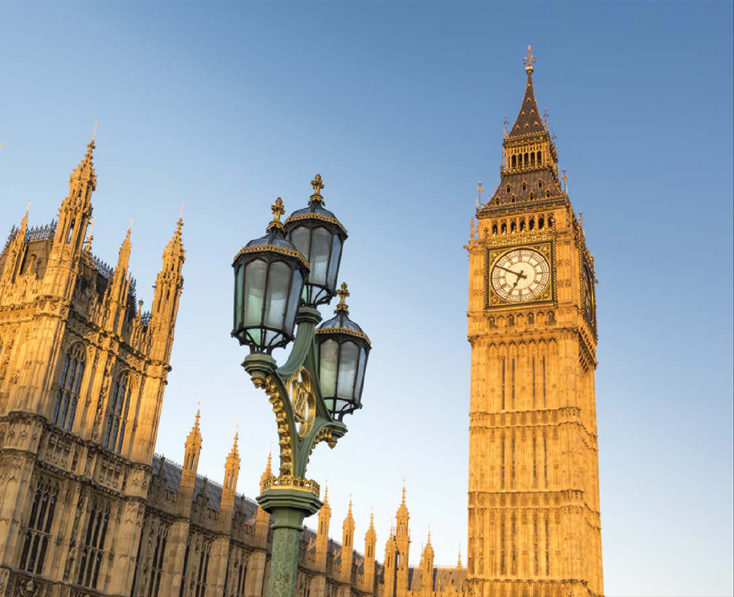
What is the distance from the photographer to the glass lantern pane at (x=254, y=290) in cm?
1023

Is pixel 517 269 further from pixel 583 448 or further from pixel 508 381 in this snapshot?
pixel 583 448

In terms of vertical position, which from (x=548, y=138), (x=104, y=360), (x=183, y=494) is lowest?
(x=183, y=494)

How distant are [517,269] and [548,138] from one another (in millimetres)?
14469

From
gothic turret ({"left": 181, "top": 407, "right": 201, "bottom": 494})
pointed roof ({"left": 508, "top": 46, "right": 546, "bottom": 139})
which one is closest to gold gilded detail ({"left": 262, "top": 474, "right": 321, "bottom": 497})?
gothic turret ({"left": 181, "top": 407, "right": 201, "bottom": 494})

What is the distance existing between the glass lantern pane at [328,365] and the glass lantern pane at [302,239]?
52.7 inches

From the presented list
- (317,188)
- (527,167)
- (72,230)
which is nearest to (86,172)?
(72,230)

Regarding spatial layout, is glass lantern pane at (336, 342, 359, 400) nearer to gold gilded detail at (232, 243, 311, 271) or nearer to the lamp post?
the lamp post

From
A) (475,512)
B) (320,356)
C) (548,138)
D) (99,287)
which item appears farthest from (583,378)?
(320,356)

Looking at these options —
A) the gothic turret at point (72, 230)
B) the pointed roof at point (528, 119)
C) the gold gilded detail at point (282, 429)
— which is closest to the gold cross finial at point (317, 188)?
the gold gilded detail at point (282, 429)

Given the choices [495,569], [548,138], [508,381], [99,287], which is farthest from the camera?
[548,138]

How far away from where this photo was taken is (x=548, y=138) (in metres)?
75.1

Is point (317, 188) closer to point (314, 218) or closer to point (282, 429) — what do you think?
point (314, 218)

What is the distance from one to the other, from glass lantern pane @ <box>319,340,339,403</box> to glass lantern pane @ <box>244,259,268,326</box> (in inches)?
76.1

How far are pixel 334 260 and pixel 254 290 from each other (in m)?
2.40
